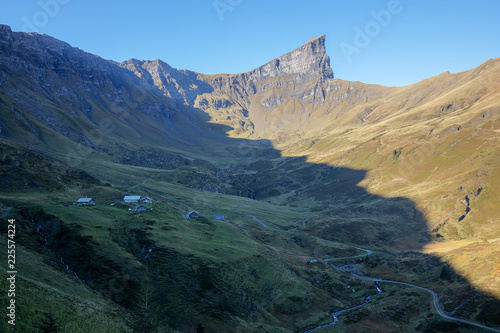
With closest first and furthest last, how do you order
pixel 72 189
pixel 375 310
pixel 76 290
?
pixel 76 290
pixel 375 310
pixel 72 189

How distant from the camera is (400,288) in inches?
3898

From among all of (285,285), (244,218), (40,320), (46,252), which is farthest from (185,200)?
(40,320)

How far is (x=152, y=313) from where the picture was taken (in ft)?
184

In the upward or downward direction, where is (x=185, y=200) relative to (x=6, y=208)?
downward

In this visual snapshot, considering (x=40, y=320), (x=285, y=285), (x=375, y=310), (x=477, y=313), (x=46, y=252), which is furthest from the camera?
(x=285, y=285)

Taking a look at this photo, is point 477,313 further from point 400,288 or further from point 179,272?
point 179,272

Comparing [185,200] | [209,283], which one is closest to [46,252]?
[209,283]

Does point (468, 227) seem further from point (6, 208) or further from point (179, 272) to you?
point (6, 208)

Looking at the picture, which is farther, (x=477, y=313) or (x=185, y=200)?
(x=185, y=200)

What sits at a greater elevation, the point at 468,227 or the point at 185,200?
the point at 185,200

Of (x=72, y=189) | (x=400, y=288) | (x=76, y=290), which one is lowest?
(x=400, y=288)

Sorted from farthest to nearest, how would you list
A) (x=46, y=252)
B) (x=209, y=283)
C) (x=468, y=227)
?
1. (x=468, y=227)
2. (x=209, y=283)
3. (x=46, y=252)

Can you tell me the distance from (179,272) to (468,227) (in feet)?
596

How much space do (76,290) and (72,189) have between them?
8516cm
